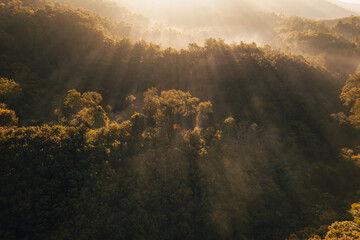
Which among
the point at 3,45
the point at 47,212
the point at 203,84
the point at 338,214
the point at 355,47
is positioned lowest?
the point at 338,214

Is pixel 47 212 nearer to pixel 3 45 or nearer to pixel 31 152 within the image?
pixel 31 152

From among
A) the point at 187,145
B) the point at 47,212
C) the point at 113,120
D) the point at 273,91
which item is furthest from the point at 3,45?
the point at 273,91

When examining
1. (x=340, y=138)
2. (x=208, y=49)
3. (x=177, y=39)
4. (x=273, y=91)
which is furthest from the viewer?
(x=177, y=39)

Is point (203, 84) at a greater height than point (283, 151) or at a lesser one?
greater

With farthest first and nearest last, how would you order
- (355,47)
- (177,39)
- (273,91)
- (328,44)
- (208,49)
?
1. (177,39)
2. (328,44)
3. (355,47)
4. (208,49)
5. (273,91)

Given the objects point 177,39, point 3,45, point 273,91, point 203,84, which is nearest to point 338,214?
point 273,91

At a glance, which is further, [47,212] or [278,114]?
[278,114]
